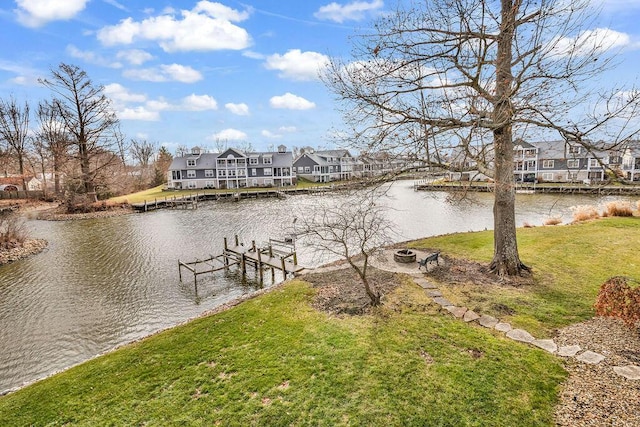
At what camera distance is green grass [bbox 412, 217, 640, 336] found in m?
8.67

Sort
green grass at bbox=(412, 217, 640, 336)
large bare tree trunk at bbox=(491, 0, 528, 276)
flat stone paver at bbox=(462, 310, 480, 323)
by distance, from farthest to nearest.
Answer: large bare tree trunk at bbox=(491, 0, 528, 276), green grass at bbox=(412, 217, 640, 336), flat stone paver at bbox=(462, 310, 480, 323)

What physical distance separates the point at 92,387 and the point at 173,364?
1589mm

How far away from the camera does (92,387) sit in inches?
281

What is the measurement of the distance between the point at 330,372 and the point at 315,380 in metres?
0.35

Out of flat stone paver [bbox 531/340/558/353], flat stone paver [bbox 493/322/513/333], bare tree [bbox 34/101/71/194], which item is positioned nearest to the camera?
flat stone paver [bbox 531/340/558/353]

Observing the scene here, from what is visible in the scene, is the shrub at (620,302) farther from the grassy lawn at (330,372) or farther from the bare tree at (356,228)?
the bare tree at (356,228)

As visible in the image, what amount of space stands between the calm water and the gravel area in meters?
3.05

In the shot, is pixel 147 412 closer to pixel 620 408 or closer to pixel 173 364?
pixel 173 364

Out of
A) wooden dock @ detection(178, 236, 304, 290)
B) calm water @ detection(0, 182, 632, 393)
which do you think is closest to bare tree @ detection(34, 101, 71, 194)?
calm water @ detection(0, 182, 632, 393)

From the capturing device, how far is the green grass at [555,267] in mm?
8672

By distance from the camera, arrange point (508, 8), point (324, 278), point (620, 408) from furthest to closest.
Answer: point (324, 278)
point (508, 8)
point (620, 408)

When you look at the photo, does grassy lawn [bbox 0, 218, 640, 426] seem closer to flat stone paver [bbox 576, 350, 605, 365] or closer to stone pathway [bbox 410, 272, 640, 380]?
stone pathway [bbox 410, 272, 640, 380]

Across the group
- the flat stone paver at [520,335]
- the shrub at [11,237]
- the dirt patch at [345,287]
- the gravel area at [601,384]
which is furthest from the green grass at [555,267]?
the shrub at [11,237]

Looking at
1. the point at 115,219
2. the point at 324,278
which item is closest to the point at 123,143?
the point at 115,219
